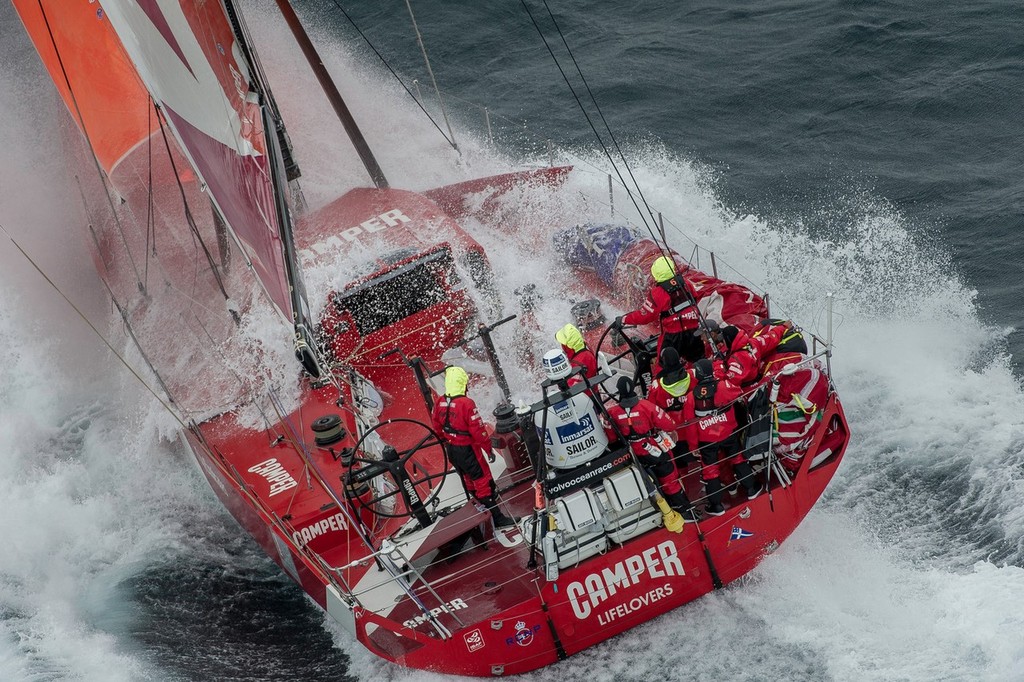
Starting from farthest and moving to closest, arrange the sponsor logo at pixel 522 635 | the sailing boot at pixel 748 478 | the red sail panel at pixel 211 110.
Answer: the sailing boot at pixel 748 478
the sponsor logo at pixel 522 635
the red sail panel at pixel 211 110

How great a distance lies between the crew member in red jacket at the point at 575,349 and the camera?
6.71 meters

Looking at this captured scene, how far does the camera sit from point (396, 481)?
21.3 feet

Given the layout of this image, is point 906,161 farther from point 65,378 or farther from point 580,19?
point 65,378

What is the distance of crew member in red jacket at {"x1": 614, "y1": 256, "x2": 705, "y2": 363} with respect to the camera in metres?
7.41

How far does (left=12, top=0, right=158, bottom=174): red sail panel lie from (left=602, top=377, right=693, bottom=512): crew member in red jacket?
6853mm

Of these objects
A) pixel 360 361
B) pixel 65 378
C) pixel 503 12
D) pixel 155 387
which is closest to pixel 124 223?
pixel 65 378

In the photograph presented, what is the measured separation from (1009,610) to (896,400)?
8.23ft

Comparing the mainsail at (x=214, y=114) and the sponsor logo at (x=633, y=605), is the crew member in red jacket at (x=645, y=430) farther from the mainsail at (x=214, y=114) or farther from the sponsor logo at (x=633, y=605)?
the mainsail at (x=214, y=114)

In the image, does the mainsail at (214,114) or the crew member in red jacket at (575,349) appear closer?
the mainsail at (214,114)

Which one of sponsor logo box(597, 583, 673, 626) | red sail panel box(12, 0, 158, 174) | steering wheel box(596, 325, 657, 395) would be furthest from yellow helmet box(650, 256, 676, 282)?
red sail panel box(12, 0, 158, 174)

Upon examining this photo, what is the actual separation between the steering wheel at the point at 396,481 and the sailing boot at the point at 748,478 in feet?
6.31

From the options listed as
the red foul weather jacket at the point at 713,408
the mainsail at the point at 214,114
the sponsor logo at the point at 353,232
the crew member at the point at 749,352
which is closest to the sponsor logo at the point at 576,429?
the red foul weather jacket at the point at 713,408

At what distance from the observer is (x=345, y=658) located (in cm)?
721

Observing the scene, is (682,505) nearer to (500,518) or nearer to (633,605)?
(633,605)
